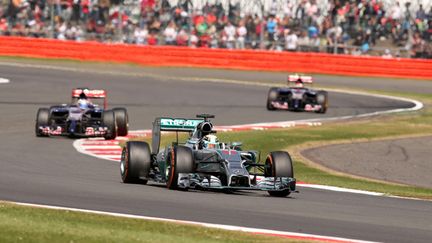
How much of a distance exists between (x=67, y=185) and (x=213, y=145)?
183cm

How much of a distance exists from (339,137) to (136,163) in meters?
10.9

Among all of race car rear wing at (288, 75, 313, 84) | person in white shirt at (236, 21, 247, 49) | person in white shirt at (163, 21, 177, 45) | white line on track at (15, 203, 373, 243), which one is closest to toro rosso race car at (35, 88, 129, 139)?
race car rear wing at (288, 75, 313, 84)

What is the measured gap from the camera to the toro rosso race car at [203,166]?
13.4 meters

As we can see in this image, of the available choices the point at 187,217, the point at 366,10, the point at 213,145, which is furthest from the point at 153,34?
the point at 187,217

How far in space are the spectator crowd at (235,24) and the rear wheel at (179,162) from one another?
26.3 m

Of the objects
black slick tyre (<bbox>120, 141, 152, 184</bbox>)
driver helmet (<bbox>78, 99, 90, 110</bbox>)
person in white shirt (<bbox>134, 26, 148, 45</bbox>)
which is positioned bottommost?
person in white shirt (<bbox>134, 26, 148, 45</bbox>)

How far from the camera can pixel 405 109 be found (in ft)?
110

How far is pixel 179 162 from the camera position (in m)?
13.4

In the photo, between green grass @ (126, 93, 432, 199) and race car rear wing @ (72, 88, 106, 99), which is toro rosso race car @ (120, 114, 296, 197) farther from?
race car rear wing @ (72, 88, 106, 99)

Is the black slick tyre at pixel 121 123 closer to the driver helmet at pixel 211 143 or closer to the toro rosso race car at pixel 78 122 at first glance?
the toro rosso race car at pixel 78 122

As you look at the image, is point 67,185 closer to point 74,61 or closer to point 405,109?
point 405,109

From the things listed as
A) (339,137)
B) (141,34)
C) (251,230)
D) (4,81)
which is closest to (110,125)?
(339,137)

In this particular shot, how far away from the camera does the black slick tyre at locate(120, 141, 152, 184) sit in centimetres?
1437

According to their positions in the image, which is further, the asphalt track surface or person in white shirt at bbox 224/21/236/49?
person in white shirt at bbox 224/21/236/49
